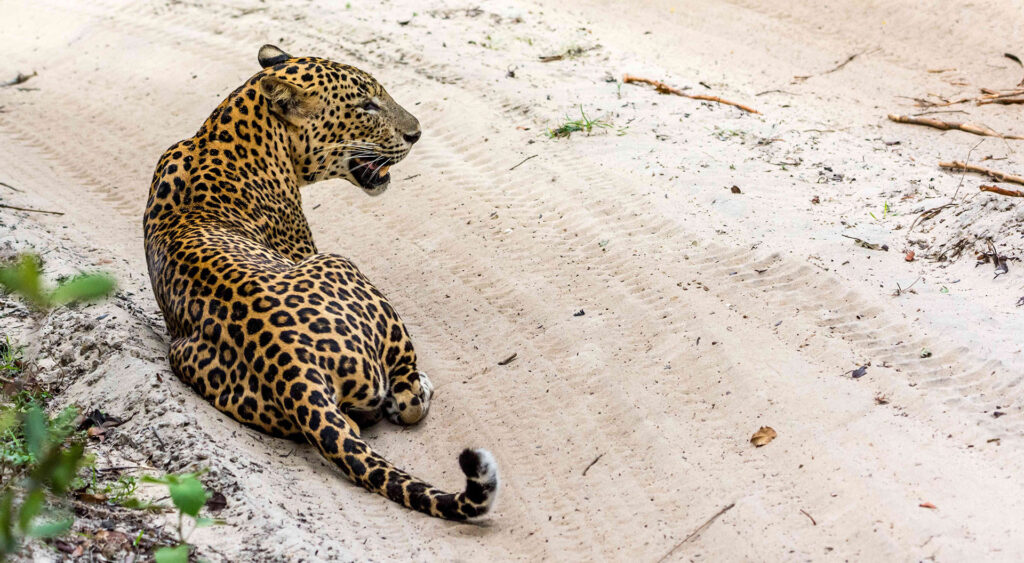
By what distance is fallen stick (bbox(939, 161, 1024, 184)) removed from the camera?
733cm

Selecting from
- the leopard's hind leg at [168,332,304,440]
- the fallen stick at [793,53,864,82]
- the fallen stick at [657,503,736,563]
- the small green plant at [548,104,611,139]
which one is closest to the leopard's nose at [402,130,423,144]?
the small green plant at [548,104,611,139]

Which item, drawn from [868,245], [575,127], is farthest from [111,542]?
[575,127]

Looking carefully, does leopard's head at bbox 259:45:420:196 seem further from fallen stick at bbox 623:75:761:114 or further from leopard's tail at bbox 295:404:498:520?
fallen stick at bbox 623:75:761:114

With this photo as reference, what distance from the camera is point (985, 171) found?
7.64m

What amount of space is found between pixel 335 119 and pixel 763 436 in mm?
3435

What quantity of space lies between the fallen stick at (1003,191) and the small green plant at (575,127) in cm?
316

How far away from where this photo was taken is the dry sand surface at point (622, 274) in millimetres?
4418

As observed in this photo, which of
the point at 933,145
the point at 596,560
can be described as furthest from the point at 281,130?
the point at 933,145

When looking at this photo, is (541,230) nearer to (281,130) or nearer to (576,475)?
(281,130)

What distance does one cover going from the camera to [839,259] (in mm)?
6258

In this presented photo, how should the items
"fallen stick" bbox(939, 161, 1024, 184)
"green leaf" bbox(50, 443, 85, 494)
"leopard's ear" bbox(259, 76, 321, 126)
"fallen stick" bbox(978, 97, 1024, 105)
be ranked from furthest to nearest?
1. "fallen stick" bbox(978, 97, 1024, 105)
2. "fallen stick" bbox(939, 161, 1024, 184)
3. "leopard's ear" bbox(259, 76, 321, 126)
4. "green leaf" bbox(50, 443, 85, 494)

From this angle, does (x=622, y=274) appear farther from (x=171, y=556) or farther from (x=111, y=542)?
(x=171, y=556)

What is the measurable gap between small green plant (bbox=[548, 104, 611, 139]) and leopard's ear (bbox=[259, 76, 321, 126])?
2.85 meters

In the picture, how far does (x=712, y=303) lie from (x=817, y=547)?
220 cm
